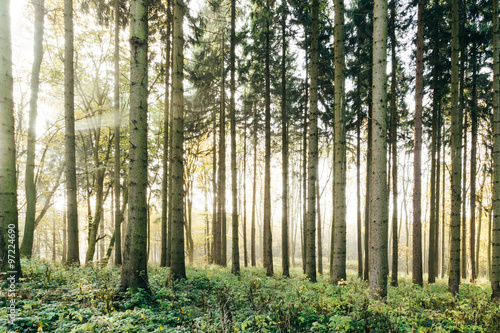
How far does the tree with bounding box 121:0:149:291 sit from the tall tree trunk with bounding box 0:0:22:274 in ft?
7.15

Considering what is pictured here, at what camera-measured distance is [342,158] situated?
776 cm

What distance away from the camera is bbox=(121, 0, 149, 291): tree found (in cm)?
518

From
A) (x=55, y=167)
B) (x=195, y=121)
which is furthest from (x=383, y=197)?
(x=55, y=167)

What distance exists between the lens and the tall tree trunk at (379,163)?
538cm

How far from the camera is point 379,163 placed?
545 cm

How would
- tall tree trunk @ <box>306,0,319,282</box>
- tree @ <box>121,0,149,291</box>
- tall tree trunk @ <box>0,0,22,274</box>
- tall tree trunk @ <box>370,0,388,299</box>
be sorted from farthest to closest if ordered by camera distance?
1. tall tree trunk @ <box>306,0,319,282</box>
2. tall tree trunk @ <box>370,0,388,299</box>
3. tree @ <box>121,0,149,291</box>
4. tall tree trunk @ <box>0,0,22,274</box>

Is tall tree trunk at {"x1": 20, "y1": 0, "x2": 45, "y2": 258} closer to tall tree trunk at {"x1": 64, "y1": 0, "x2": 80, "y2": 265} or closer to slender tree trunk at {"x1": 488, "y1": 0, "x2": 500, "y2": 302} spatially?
tall tree trunk at {"x1": 64, "y1": 0, "x2": 80, "y2": 265}

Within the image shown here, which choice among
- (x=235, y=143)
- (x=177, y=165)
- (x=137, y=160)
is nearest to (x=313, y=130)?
(x=235, y=143)

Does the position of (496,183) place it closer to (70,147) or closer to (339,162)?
(339,162)

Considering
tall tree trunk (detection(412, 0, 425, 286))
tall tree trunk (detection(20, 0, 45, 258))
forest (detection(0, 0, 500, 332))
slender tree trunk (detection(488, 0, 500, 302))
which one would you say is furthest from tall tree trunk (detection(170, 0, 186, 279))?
slender tree trunk (detection(488, 0, 500, 302))

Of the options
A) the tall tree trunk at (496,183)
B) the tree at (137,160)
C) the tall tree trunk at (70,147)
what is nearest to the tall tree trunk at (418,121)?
the tall tree trunk at (496,183)

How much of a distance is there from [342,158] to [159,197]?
1797 cm

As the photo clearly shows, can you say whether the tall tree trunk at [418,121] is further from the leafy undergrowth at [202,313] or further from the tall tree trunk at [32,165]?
the tall tree trunk at [32,165]

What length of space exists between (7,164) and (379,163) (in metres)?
7.81
